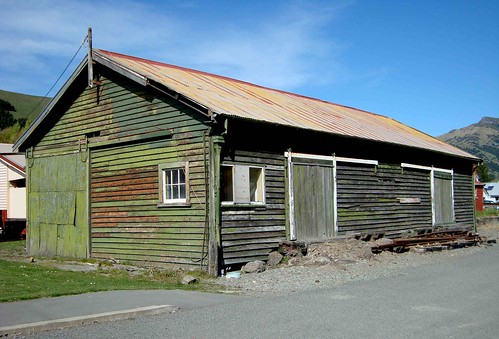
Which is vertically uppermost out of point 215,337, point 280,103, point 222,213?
point 280,103

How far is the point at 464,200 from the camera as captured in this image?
27.5 m

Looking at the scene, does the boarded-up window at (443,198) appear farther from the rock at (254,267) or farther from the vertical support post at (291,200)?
the rock at (254,267)

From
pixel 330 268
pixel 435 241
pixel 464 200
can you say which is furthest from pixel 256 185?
pixel 464 200

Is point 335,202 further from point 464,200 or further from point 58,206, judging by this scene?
point 464,200

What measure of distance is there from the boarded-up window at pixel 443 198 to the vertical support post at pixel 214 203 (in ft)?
44.8

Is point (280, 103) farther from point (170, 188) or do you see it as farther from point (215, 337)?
point (215, 337)

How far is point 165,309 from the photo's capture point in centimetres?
902

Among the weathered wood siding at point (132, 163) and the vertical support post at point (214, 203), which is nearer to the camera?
the vertical support post at point (214, 203)

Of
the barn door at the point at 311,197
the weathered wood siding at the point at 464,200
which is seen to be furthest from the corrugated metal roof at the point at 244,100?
the weathered wood siding at the point at 464,200

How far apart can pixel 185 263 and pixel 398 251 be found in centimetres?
748

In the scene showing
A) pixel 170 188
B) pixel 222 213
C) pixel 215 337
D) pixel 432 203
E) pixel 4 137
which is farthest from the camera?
pixel 4 137

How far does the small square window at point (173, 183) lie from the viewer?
592 inches

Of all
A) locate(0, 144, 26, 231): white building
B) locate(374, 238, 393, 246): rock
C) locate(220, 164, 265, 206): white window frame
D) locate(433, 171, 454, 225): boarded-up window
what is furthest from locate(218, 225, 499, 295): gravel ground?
locate(0, 144, 26, 231): white building

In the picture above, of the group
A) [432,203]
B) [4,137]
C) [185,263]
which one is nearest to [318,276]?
[185,263]
